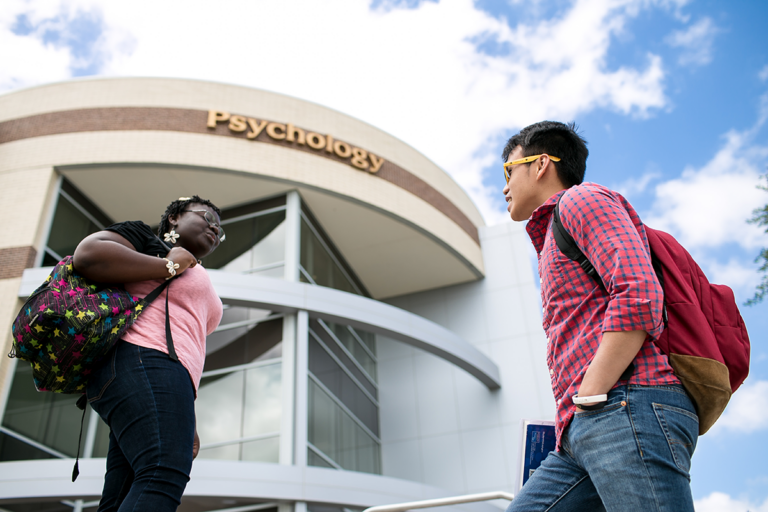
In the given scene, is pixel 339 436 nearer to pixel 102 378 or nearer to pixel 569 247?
pixel 102 378

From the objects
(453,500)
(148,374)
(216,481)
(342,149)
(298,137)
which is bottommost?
(148,374)

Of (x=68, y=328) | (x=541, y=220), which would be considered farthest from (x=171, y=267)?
(x=541, y=220)

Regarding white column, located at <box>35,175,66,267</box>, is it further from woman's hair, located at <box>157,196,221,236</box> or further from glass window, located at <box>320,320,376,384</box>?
woman's hair, located at <box>157,196,221,236</box>

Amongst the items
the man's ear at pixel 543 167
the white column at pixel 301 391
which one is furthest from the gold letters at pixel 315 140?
the man's ear at pixel 543 167

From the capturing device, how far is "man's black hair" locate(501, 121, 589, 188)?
97.7 inches

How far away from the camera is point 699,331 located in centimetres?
178

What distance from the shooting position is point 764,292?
1530 centimetres

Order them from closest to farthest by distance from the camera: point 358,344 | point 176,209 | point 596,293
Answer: point 596,293 < point 176,209 < point 358,344

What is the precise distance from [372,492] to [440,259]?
741cm

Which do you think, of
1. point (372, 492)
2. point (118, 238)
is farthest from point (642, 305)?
point (372, 492)

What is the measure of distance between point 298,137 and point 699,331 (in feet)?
45.5

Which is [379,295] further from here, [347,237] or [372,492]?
[372,492]

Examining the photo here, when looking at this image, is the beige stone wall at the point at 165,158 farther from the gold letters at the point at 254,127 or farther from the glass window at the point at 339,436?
the glass window at the point at 339,436

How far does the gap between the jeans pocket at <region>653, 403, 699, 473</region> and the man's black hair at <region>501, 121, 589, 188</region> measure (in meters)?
1.05
